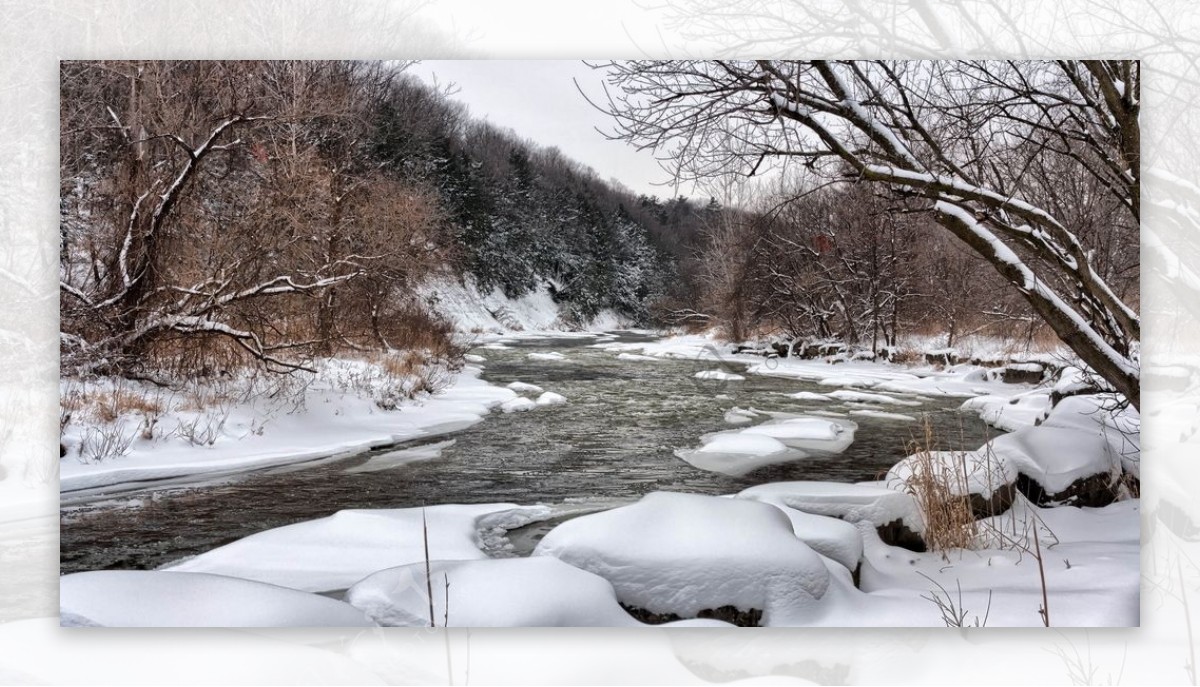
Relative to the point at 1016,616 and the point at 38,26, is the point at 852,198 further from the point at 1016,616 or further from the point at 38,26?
the point at 38,26

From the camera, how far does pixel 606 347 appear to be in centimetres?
318

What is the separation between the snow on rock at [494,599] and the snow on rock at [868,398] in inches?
50.3

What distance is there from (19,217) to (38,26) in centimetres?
67

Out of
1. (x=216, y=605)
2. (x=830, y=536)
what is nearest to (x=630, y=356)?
(x=830, y=536)

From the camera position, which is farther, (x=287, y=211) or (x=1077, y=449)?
(x=1077, y=449)

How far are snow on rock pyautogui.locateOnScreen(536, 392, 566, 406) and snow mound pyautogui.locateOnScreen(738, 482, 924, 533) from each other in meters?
0.93

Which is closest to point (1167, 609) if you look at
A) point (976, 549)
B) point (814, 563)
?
point (976, 549)

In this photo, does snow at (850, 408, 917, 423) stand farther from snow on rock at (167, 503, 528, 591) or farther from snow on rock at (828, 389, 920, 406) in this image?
snow on rock at (167, 503, 528, 591)

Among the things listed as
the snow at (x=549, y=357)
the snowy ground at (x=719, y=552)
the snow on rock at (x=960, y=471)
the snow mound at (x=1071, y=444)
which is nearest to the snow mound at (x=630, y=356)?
the snowy ground at (x=719, y=552)

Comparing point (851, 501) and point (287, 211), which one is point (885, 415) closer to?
point (851, 501)

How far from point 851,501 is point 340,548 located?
179cm

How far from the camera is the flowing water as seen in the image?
8.67 ft

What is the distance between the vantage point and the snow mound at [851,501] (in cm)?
286

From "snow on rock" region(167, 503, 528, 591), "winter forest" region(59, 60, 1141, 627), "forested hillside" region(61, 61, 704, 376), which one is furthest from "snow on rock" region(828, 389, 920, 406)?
"snow on rock" region(167, 503, 528, 591)
